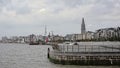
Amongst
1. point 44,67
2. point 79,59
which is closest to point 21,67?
point 44,67

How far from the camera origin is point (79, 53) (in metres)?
39.5

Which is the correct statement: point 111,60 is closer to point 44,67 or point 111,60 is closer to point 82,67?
point 82,67

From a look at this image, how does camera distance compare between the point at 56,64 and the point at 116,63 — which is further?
the point at 56,64

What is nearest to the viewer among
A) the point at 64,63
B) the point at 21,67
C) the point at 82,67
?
the point at 82,67

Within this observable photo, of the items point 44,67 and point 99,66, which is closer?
point 99,66

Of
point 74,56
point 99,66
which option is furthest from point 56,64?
point 99,66

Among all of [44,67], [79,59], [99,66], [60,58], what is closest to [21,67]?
[44,67]

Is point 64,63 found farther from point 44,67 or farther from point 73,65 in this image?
point 44,67

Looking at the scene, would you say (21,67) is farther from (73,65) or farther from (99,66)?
(99,66)

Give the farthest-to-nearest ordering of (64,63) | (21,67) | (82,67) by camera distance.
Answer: (21,67)
(64,63)
(82,67)

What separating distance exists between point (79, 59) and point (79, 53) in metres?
0.83

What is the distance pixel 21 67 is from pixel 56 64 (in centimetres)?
536

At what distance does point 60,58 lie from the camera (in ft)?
136

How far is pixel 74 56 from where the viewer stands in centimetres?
3966
